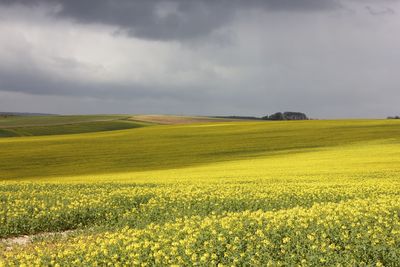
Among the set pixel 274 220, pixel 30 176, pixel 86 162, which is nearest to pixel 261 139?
pixel 86 162

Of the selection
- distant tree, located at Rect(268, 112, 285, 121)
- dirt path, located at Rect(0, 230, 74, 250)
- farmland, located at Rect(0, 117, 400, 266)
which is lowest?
dirt path, located at Rect(0, 230, 74, 250)

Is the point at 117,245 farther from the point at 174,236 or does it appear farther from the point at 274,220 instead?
the point at 274,220

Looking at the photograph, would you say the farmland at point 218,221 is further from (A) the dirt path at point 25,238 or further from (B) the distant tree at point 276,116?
(B) the distant tree at point 276,116

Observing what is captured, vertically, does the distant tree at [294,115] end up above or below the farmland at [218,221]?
above

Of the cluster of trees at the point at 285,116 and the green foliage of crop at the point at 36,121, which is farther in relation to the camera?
the cluster of trees at the point at 285,116

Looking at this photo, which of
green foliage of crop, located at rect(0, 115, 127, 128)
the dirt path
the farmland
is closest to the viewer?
the farmland

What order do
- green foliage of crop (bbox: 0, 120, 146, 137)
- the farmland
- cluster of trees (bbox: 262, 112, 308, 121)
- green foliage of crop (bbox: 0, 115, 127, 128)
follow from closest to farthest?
the farmland < green foliage of crop (bbox: 0, 120, 146, 137) < green foliage of crop (bbox: 0, 115, 127, 128) < cluster of trees (bbox: 262, 112, 308, 121)

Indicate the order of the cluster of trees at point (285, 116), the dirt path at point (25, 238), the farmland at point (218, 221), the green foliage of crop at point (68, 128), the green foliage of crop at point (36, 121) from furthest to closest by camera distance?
the cluster of trees at point (285, 116) → the green foliage of crop at point (36, 121) → the green foliage of crop at point (68, 128) → the dirt path at point (25, 238) → the farmland at point (218, 221)

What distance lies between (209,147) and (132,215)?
35.5 metres

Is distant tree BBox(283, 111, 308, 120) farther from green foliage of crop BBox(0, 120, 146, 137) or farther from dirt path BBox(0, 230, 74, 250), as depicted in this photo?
dirt path BBox(0, 230, 74, 250)

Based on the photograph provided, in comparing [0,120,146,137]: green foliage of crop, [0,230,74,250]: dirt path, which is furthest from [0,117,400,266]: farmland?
[0,120,146,137]: green foliage of crop

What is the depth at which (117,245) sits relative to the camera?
927 cm

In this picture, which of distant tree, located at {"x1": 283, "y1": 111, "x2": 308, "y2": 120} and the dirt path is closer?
the dirt path

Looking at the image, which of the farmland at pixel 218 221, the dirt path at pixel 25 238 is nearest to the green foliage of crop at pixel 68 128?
the farmland at pixel 218 221
